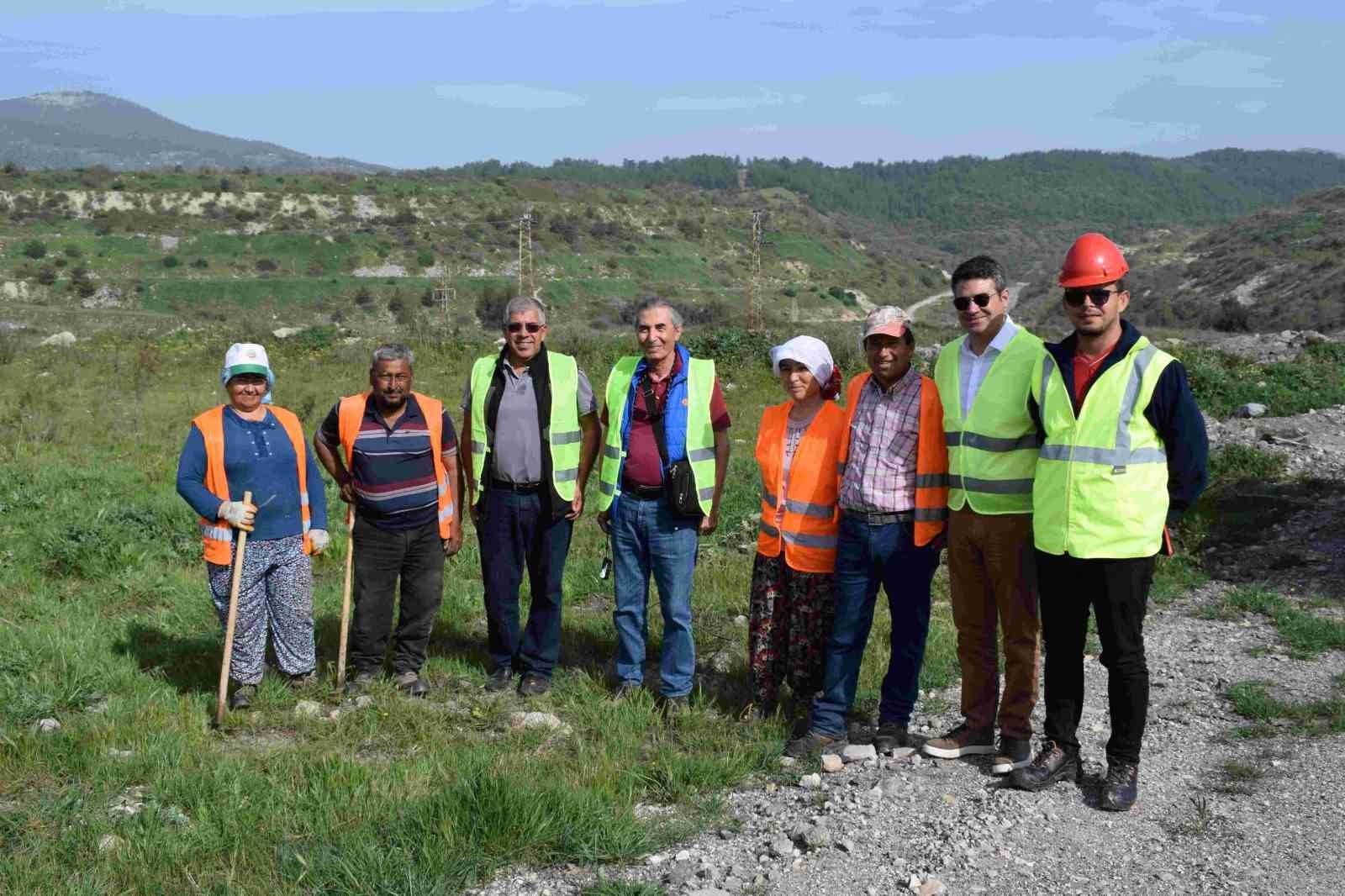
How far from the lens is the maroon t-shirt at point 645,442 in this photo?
5230 millimetres

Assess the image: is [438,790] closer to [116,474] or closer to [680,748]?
[680,748]

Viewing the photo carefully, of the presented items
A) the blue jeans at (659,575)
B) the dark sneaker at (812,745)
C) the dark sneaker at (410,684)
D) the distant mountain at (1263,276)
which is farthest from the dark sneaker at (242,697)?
the distant mountain at (1263,276)

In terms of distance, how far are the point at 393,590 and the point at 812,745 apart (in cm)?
234

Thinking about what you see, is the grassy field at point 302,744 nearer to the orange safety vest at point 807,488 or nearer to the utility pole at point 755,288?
the orange safety vest at point 807,488

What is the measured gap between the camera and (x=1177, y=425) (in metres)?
3.89

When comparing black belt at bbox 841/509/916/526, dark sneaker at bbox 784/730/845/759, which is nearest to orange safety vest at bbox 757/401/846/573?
black belt at bbox 841/509/916/526

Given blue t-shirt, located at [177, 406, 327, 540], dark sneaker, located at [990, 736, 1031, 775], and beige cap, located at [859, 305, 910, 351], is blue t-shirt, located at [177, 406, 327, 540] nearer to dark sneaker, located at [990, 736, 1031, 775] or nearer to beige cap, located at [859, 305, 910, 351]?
beige cap, located at [859, 305, 910, 351]

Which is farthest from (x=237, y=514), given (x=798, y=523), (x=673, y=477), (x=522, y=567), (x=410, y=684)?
(x=798, y=523)

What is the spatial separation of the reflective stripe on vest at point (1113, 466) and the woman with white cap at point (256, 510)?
3.43 m

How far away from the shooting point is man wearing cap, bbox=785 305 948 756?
15.1 ft

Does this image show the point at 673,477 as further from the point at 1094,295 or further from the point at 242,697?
the point at 242,697

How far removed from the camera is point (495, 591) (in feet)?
18.9

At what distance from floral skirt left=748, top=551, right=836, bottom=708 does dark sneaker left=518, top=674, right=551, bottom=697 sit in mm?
1155

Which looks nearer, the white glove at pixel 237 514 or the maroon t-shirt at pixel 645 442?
the white glove at pixel 237 514
